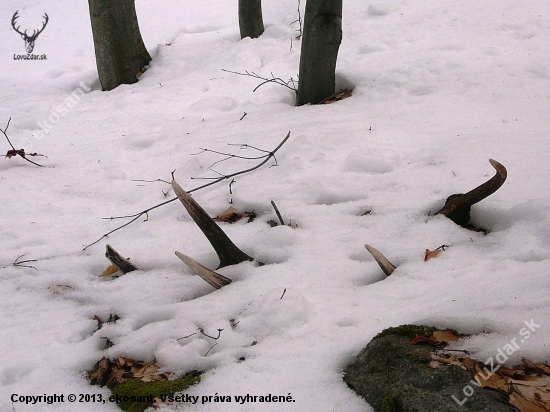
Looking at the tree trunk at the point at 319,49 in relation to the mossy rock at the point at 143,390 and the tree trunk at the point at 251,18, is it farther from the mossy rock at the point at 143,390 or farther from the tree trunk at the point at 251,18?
the mossy rock at the point at 143,390

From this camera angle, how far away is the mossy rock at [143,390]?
1982 mm

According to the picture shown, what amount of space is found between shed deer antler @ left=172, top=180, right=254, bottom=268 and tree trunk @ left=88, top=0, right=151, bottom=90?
4563mm

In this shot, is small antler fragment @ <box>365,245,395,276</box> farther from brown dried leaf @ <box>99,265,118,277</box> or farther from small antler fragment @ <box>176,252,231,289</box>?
brown dried leaf @ <box>99,265,118,277</box>

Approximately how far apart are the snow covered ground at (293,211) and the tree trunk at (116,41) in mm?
264

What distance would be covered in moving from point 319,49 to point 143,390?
386 centimetres

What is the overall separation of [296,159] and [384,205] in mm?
982

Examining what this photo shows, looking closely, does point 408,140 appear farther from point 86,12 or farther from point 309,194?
point 86,12

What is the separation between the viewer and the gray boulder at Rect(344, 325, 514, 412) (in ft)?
5.19

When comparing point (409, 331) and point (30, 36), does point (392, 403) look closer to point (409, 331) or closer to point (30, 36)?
point (409, 331)

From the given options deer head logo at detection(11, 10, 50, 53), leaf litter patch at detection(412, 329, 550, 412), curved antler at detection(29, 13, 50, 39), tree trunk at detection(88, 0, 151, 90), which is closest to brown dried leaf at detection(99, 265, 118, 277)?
leaf litter patch at detection(412, 329, 550, 412)

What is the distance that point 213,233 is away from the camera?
276 cm

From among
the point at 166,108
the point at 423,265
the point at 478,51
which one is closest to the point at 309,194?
the point at 423,265

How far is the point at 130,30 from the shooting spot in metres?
6.50

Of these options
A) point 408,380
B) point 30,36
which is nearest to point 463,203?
point 408,380
